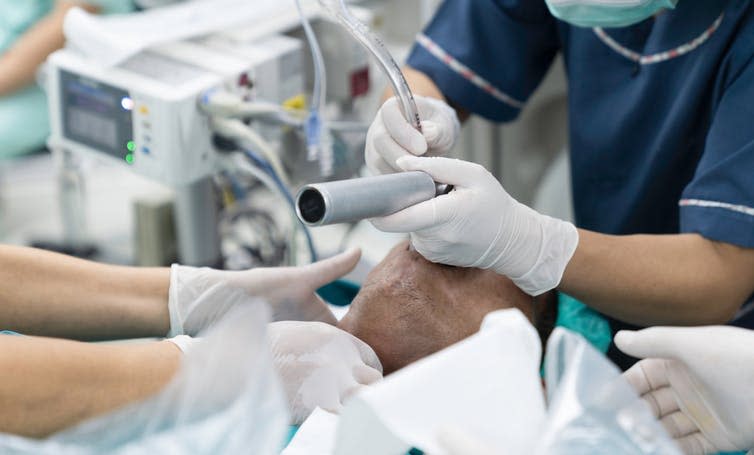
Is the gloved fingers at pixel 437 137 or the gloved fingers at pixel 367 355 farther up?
the gloved fingers at pixel 437 137

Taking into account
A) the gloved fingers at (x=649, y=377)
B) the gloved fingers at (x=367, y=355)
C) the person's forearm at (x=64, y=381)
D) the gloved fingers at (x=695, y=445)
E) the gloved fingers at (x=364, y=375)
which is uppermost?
the person's forearm at (x=64, y=381)

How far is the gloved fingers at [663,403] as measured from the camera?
1152 millimetres

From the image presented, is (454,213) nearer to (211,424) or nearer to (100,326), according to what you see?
(211,424)

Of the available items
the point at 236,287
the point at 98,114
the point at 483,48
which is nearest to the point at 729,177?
the point at 483,48

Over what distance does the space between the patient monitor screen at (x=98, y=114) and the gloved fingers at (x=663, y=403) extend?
47.5 inches

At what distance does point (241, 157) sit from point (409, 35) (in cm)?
108

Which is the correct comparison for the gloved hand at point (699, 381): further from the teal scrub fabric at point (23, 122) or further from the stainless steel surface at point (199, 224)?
the teal scrub fabric at point (23, 122)

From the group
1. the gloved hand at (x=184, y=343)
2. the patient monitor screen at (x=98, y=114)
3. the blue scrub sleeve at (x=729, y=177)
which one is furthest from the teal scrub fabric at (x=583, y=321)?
the patient monitor screen at (x=98, y=114)

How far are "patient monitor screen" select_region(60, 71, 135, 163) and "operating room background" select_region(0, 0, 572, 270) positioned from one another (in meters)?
0.61

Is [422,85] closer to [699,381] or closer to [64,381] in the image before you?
[699,381]

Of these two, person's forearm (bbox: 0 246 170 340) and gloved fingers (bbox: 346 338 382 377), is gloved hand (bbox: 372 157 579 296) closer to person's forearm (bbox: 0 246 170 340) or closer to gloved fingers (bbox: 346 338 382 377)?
gloved fingers (bbox: 346 338 382 377)

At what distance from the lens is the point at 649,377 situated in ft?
3.82

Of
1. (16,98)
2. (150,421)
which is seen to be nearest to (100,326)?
(150,421)

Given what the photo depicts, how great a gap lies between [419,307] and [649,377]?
0.34 meters
